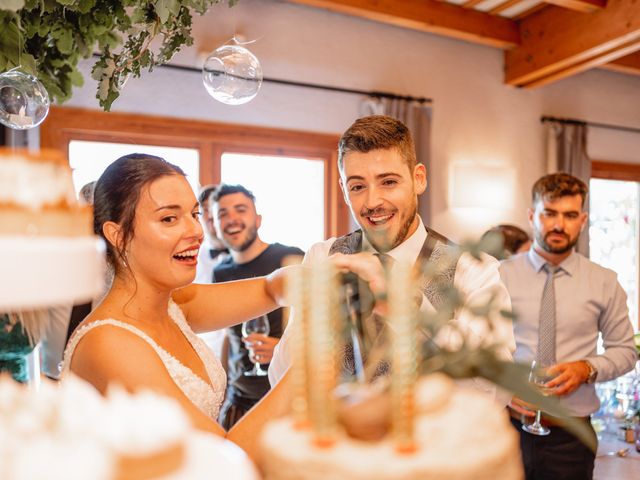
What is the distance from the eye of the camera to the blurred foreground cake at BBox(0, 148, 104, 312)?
561 millimetres

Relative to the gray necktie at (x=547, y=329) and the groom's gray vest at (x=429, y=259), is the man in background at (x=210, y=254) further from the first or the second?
the groom's gray vest at (x=429, y=259)

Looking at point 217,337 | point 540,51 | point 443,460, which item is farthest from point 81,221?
point 540,51

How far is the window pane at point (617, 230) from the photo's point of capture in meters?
7.00

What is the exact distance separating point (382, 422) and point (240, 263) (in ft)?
9.68

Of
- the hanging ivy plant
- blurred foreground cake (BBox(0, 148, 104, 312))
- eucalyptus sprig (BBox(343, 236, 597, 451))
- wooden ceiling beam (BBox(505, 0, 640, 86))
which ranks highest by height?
wooden ceiling beam (BBox(505, 0, 640, 86))

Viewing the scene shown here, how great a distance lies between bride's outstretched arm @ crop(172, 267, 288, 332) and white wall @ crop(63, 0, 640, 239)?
2858mm

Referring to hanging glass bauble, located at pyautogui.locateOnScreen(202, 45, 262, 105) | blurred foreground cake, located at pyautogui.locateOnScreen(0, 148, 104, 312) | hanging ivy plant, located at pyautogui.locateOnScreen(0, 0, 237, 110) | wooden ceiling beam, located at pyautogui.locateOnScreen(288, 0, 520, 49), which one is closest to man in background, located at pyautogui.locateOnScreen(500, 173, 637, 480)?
hanging glass bauble, located at pyautogui.locateOnScreen(202, 45, 262, 105)

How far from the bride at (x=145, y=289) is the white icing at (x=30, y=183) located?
→ 617 mm

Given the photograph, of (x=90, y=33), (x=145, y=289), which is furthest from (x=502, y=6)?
(x=145, y=289)

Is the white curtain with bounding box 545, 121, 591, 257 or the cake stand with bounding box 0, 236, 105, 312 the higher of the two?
the white curtain with bounding box 545, 121, 591, 257

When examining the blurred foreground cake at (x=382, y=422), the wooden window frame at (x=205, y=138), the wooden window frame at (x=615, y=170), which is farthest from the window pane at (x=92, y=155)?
the wooden window frame at (x=615, y=170)

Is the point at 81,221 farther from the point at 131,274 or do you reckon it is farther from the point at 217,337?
the point at 217,337

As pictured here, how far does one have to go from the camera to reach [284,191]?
5145 millimetres

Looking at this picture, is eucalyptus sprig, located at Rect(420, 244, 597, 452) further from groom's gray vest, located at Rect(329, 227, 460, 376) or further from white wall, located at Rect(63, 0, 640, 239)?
white wall, located at Rect(63, 0, 640, 239)
